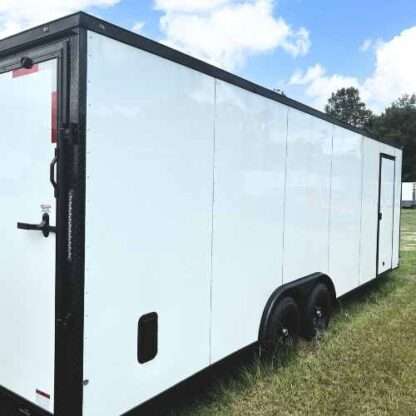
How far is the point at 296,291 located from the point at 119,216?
7.72 ft

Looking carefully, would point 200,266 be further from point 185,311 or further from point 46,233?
point 46,233

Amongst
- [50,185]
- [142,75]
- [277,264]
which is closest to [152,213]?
[50,185]

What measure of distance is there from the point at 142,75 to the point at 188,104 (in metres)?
0.42

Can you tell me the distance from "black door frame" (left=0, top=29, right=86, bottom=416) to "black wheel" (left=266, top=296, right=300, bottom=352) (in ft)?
6.22

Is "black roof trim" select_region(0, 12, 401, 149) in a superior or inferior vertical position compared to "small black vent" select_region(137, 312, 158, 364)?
superior

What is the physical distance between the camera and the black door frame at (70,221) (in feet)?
7.06

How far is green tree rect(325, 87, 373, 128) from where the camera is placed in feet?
222

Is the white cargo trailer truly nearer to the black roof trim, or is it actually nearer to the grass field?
the black roof trim

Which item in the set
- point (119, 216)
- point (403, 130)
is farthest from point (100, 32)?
point (403, 130)

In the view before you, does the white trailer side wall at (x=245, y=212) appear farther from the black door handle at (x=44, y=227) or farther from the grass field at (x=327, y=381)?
the black door handle at (x=44, y=227)

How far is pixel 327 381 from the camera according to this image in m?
3.64

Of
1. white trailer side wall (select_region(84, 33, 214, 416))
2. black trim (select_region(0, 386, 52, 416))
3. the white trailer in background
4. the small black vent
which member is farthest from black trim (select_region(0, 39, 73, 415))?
the white trailer in background

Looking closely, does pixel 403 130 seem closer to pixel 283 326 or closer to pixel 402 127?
pixel 402 127

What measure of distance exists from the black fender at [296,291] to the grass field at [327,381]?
393mm
